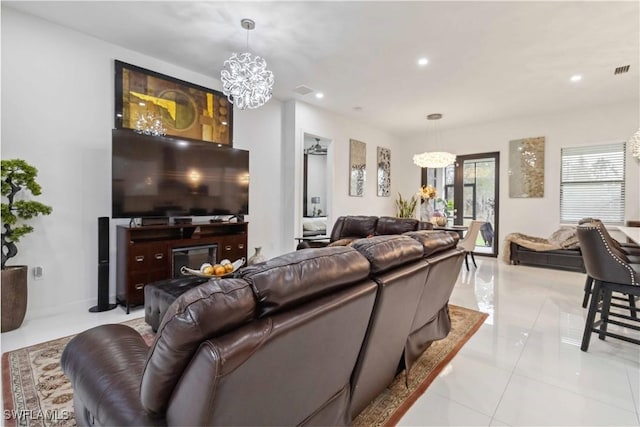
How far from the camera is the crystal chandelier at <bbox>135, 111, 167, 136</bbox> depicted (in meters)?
3.69

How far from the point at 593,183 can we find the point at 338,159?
15.7 feet

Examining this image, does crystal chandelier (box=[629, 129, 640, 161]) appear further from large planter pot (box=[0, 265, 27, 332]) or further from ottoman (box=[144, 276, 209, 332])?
large planter pot (box=[0, 265, 27, 332])

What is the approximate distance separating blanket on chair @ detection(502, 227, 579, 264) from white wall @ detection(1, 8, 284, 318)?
6576 millimetres

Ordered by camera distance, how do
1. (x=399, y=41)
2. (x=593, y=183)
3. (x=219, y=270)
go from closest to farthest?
(x=219, y=270)
(x=399, y=41)
(x=593, y=183)

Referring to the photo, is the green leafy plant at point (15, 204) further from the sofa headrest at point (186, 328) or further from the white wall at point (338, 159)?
the white wall at point (338, 159)

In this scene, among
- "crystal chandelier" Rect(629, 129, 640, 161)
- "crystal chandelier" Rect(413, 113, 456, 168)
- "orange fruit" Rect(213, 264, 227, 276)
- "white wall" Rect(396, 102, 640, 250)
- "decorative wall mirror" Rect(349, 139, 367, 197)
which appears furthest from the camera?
"decorative wall mirror" Rect(349, 139, 367, 197)

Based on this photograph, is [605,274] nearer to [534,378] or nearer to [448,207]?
[534,378]

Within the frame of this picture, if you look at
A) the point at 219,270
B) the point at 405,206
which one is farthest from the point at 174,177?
the point at 405,206

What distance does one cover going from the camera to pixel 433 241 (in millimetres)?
1905

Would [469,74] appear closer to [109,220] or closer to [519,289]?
[519,289]

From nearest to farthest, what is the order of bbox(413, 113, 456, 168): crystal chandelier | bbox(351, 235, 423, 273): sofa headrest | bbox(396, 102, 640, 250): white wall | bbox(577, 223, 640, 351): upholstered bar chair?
bbox(351, 235, 423, 273): sofa headrest, bbox(577, 223, 640, 351): upholstered bar chair, bbox(396, 102, 640, 250): white wall, bbox(413, 113, 456, 168): crystal chandelier

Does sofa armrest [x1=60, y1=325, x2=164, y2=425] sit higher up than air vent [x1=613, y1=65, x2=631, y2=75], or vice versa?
air vent [x1=613, y1=65, x2=631, y2=75]

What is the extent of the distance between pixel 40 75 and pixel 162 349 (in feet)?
12.2

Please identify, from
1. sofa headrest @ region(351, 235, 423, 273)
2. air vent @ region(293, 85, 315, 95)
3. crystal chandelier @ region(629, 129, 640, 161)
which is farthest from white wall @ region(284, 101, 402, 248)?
crystal chandelier @ region(629, 129, 640, 161)
